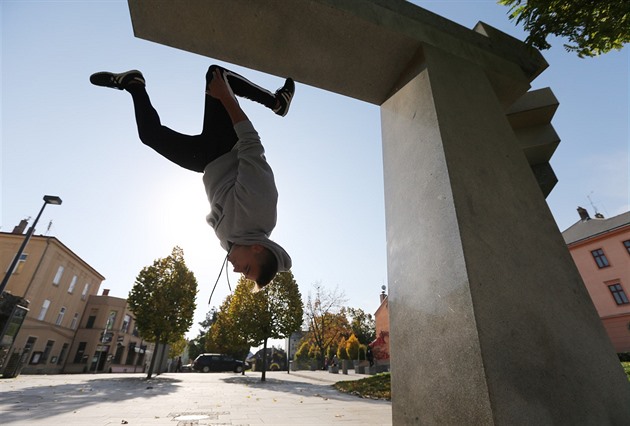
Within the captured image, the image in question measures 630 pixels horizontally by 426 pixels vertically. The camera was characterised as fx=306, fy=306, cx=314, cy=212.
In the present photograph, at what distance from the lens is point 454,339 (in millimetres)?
1598

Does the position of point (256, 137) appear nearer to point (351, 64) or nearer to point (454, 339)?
point (351, 64)

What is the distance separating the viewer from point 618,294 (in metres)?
26.3

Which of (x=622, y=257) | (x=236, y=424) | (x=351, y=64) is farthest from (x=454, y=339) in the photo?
(x=622, y=257)

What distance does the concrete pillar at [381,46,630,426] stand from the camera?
1480mm

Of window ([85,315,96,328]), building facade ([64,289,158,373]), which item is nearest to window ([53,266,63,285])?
building facade ([64,289,158,373])

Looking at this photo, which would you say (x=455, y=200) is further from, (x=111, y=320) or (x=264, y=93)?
(x=111, y=320)

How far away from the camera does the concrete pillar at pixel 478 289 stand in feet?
4.86

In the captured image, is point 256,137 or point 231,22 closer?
point 256,137

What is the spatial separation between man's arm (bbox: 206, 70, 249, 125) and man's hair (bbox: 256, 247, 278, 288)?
98 cm

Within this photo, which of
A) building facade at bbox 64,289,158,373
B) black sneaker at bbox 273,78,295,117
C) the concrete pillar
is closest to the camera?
the concrete pillar

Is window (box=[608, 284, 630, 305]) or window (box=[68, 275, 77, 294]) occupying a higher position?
window (box=[68, 275, 77, 294])

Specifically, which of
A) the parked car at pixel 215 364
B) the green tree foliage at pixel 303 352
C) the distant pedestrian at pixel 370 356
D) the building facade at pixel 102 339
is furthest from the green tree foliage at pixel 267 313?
the green tree foliage at pixel 303 352

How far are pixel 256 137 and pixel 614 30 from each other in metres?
4.30

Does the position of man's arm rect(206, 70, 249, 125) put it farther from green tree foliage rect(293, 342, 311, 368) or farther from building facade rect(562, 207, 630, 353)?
green tree foliage rect(293, 342, 311, 368)
